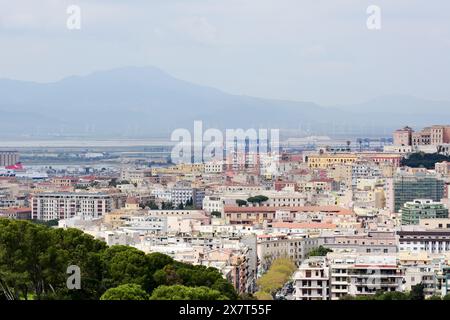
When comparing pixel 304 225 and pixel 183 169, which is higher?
pixel 183 169

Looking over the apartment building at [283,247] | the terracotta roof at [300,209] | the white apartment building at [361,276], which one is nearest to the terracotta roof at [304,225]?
the apartment building at [283,247]

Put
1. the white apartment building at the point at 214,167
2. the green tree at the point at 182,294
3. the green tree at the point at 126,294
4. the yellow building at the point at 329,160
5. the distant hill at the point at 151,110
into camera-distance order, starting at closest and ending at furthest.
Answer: the green tree at the point at 182,294
the green tree at the point at 126,294
the distant hill at the point at 151,110
the white apartment building at the point at 214,167
the yellow building at the point at 329,160

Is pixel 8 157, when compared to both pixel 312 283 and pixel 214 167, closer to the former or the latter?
pixel 214 167

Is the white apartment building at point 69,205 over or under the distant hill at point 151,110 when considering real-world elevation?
under

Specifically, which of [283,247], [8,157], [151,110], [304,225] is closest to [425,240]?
[283,247]

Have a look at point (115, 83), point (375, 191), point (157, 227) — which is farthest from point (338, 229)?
point (375, 191)

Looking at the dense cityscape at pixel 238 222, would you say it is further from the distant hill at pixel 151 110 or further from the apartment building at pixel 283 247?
the distant hill at pixel 151 110
